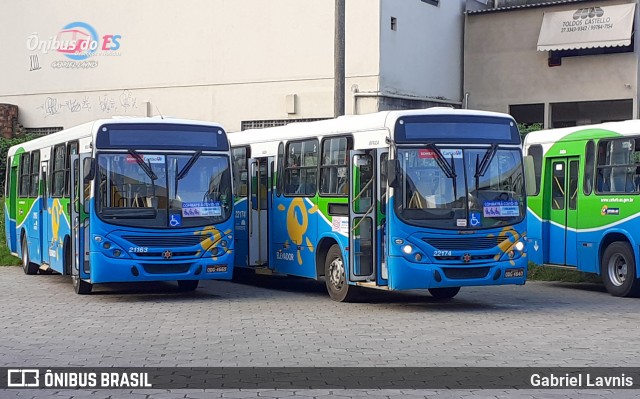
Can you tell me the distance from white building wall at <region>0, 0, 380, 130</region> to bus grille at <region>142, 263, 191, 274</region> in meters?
14.4

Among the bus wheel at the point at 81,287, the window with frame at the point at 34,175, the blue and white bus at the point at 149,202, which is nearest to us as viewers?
the blue and white bus at the point at 149,202

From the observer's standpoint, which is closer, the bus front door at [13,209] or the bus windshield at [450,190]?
the bus windshield at [450,190]

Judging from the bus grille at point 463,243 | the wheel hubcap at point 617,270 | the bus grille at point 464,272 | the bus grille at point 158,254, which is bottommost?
the wheel hubcap at point 617,270

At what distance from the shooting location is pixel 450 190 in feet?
50.8

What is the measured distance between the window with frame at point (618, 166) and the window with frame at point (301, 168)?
4.97 metres

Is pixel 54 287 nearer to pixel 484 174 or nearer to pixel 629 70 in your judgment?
pixel 484 174

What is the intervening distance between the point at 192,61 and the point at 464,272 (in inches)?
811

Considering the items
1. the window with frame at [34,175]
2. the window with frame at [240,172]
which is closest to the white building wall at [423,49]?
the window with frame at [240,172]

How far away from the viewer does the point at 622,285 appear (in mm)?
18141

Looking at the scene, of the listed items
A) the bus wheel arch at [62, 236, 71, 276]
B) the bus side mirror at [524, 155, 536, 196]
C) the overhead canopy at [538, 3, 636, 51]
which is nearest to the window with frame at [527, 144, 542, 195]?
the bus side mirror at [524, 155, 536, 196]

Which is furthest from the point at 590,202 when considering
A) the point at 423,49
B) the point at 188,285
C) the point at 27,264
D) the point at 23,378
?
the point at 423,49

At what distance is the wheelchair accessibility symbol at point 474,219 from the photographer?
15531mm

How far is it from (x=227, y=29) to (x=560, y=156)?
53.4 ft

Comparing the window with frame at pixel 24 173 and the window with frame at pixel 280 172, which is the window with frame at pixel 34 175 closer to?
the window with frame at pixel 24 173
